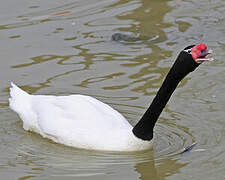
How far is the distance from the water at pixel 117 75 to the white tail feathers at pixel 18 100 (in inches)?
8.0

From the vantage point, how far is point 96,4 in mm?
12602

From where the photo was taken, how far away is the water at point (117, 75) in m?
7.03

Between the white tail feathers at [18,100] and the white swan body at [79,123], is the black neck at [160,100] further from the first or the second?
the white tail feathers at [18,100]

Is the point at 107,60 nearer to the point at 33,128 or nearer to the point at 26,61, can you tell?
the point at 26,61

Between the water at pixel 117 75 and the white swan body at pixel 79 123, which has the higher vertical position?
the white swan body at pixel 79 123

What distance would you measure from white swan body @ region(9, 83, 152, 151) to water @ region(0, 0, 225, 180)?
0.10m

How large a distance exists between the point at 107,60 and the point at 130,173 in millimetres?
3450

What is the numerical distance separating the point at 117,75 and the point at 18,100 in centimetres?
186

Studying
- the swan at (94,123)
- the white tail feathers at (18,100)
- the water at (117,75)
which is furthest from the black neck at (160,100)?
the white tail feathers at (18,100)

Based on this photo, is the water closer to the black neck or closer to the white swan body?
the white swan body

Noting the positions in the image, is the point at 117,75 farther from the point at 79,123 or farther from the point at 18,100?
the point at 79,123

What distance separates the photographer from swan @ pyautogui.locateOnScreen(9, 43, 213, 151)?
23.8 feet

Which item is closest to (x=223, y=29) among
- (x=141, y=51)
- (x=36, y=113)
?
(x=141, y=51)

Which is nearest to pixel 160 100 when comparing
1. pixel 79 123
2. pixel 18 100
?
pixel 79 123
